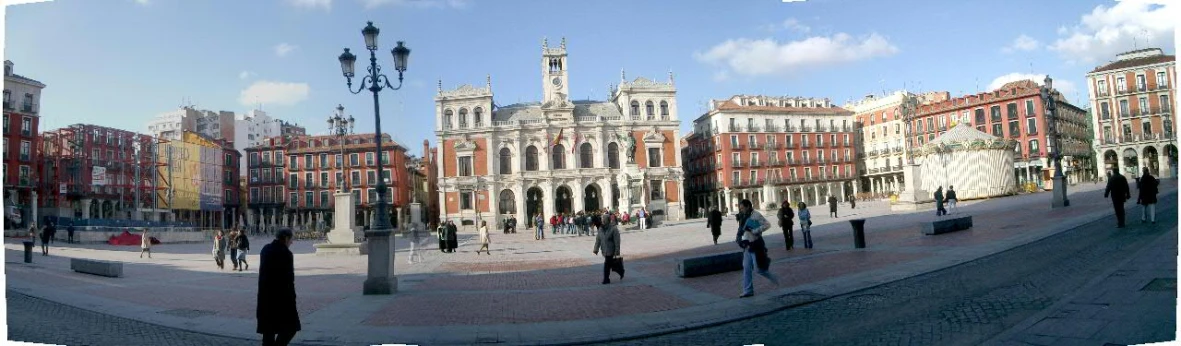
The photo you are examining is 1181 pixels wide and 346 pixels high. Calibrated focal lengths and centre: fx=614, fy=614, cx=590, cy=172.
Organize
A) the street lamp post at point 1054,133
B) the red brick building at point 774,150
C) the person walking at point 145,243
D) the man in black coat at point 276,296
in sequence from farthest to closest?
the red brick building at point 774,150
the street lamp post at point 1054,133
the person walking at point 145,243
the man in black coat at point 276,296

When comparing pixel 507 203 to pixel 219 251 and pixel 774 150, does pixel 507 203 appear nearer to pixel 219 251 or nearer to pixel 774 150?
pixel 774 150

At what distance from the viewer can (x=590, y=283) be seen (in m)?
11.5

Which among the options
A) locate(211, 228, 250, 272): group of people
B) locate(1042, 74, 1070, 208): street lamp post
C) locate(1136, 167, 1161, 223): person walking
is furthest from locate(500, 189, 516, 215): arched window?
locate(1136, 167, 1161, 223): person walking

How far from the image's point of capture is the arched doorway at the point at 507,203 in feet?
192

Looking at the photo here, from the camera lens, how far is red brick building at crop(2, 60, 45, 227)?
1024cm

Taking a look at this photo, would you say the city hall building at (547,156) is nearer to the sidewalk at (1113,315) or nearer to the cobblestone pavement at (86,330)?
the cobblestone pavement at (86,330)

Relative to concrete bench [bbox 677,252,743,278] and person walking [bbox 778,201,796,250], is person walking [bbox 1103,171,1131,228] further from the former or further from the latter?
concrete bench [bbox 677,252,743,278]

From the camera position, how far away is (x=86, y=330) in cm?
800

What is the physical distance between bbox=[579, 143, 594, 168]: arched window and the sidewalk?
2082 inches

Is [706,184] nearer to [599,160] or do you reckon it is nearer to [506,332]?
[599,160]

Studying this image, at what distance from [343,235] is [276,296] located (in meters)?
15.3

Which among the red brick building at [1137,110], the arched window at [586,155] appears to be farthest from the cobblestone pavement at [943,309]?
the arched window at [586,155]

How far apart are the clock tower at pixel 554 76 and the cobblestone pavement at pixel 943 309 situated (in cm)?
3464

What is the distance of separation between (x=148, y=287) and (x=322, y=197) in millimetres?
38384
